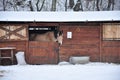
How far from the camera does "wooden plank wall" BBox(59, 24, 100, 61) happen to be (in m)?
20.5

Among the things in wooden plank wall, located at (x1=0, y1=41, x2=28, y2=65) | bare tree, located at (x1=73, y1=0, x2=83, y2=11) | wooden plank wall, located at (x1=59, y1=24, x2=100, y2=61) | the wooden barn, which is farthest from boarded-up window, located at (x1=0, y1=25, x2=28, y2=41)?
bare tree, located at (x1=73, y1=0, x2=83, y2=11)

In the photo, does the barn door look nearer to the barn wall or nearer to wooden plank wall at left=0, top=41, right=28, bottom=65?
the barn wall

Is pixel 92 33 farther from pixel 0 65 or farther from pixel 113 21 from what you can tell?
pixel 0 65

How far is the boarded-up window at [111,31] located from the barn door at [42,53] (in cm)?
299

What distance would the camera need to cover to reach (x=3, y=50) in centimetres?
2016

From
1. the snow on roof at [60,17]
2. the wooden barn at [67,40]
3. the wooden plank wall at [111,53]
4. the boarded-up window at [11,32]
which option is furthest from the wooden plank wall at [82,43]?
the boarded-up window at [11,32]

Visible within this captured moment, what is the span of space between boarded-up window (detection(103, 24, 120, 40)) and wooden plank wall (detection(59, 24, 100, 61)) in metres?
0.41

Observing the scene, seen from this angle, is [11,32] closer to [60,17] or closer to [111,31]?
[60,17]

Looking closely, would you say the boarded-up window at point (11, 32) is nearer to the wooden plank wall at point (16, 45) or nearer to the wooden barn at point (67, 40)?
the wooden barn at point (67, 40)

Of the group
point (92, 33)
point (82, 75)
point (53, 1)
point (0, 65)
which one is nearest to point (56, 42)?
point (92, 33)

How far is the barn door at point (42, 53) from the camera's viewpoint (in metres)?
20.3

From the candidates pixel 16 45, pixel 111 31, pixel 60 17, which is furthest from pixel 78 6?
pixel 16 45

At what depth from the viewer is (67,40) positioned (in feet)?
67.3

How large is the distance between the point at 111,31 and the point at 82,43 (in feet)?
5.98
